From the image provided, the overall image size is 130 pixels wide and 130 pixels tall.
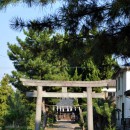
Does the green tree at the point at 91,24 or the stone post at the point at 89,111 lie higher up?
the green tree at the point at 91,24

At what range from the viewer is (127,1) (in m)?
4.95

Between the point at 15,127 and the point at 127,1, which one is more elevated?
the point at 127,1

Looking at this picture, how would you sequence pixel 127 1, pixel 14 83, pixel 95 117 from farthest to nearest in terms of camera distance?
pixel 14 83 → pixel 95 117 → pixel 127 1

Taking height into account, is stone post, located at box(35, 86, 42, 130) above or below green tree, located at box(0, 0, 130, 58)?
below

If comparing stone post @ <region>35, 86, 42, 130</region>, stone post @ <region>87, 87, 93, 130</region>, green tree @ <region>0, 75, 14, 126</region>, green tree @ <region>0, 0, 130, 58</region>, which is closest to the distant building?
green tree @ <region>0, 75, 14, 126</region>

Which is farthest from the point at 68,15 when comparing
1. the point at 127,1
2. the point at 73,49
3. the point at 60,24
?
the point at 127,1

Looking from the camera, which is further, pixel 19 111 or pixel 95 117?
pixel 19 111

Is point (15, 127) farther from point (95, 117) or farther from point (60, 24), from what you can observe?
point (60, 24)

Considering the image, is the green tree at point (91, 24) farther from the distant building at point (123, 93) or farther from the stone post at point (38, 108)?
Result: the distant building at point (123, 93)

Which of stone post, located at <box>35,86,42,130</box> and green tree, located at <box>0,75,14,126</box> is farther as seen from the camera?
green tree, located at <box>0,75,14,126</box>

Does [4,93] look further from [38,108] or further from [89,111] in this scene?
[89,111]

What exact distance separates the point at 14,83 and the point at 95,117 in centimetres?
1279

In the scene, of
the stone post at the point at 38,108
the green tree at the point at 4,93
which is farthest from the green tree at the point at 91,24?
the green tree at the point at 4,93

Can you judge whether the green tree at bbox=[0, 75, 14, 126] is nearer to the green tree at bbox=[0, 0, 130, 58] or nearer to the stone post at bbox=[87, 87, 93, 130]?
the stone post at bbox=[87, 87, 93, 130]
